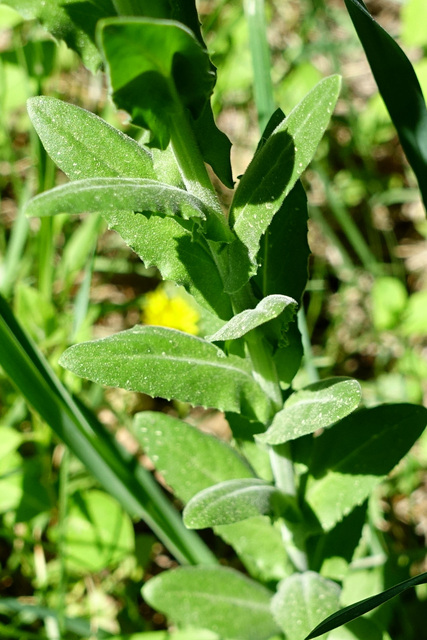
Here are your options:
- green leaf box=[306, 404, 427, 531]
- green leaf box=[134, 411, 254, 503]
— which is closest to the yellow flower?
green leaf box=[134, 411, 254, 503]

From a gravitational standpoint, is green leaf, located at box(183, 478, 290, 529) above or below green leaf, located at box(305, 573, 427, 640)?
above

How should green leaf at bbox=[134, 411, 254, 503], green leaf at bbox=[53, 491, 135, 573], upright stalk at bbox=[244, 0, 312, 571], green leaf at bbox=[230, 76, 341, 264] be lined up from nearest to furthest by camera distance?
1. green leaf at bbox=[230, 76, 341, 264]
2. upright stalk at bbox=[244, 0, 312, 571]
3. green leaf at bbox=[134, 411, 254, 503]
4. green leaf at bbox=[53, 491, 135, 573]

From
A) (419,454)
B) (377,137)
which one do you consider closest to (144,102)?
(419,454)

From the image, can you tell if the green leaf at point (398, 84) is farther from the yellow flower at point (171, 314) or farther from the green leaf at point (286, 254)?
the yellow flower at point (171, 314)

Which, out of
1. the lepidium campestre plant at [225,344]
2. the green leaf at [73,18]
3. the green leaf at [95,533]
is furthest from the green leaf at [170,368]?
the green leaf at [95,533]

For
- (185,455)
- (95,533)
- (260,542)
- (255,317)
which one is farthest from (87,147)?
(95,533)

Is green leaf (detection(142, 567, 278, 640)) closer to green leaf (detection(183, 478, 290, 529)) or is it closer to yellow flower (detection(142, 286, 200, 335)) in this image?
green leaf (detection(183, 478, 290, 529))

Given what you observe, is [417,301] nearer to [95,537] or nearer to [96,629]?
[95,537]
